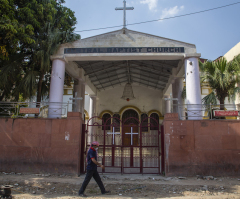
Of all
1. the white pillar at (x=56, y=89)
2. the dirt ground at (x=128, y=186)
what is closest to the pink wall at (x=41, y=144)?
the dirt ground at (x=128, y=186)

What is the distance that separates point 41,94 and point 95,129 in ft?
25.7

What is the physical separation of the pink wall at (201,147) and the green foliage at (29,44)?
6839 mm

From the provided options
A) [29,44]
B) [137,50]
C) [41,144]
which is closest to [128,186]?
[41,144]

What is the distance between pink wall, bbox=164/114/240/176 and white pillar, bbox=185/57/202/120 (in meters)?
1.48

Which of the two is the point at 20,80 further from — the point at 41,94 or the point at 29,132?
the point at 29,132

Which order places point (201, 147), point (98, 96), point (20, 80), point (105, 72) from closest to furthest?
point (201, 147) < point (20, 80) < point (105, 72) < point (98, 96)

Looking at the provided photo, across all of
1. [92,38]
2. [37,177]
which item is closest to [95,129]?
[92,38]

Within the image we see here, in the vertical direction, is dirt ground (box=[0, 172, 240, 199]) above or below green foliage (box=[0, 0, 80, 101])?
below

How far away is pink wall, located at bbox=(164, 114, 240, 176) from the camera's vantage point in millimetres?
9133

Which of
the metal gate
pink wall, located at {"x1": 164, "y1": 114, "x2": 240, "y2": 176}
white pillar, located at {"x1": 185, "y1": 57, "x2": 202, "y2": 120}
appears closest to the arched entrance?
the metal gate

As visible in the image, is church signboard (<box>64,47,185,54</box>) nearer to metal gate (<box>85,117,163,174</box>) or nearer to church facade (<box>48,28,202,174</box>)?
church facade (<box>48,28,202,174</box>)

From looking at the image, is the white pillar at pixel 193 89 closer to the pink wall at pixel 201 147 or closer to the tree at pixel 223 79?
the tree at pixel 223 79

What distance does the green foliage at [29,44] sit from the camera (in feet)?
34.7

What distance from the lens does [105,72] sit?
17656mm
